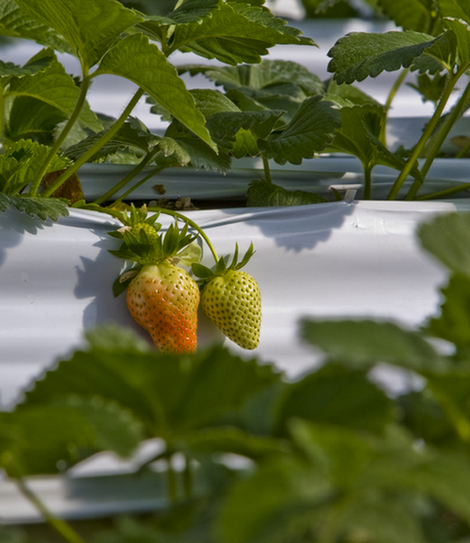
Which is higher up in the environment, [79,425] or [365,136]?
[79,425]

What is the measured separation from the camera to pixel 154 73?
22.6 inches

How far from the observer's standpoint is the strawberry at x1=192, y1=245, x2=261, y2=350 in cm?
62

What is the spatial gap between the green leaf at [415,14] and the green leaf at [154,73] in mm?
699

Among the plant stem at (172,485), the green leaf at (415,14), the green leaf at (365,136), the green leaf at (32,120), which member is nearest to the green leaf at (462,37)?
the green leaf at (365,136)

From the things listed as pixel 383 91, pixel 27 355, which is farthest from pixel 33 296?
pixel 383 91

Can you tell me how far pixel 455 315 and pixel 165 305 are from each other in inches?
16.8

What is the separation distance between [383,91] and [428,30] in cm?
16

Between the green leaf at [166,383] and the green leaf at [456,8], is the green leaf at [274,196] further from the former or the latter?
the green leaf at [166,383]

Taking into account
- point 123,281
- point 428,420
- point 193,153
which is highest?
point 428,420

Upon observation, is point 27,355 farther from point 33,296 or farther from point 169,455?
point 169,455

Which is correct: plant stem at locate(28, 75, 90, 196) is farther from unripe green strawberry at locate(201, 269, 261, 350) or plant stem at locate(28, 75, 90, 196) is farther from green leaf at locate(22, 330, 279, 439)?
green leaf at locate(22, 330, 279, 439)

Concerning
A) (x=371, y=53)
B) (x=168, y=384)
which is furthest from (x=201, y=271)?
(x=168, y=384)

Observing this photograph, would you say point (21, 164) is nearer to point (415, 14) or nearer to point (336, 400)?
point (336, 400)

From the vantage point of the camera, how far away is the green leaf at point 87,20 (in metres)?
0.54
